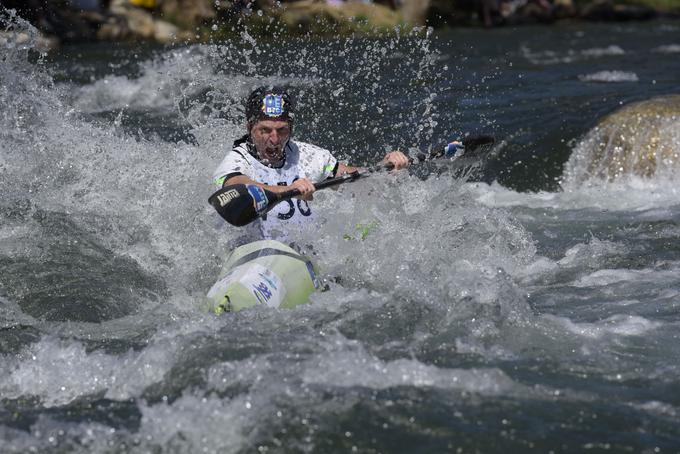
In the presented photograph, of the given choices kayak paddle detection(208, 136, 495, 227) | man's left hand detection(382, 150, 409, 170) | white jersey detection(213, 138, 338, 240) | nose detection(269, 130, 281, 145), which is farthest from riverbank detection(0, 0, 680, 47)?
kayak paddle detection(208, 136, 495, 227)

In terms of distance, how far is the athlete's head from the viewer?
5.94 m

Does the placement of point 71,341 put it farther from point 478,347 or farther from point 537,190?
point 537,190

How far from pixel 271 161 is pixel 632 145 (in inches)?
192

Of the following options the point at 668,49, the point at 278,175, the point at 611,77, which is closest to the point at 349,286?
the point at 278,175

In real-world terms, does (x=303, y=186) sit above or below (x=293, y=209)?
above

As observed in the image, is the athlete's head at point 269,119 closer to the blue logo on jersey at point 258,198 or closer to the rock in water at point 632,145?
the blue logo on jersey at point 258,198

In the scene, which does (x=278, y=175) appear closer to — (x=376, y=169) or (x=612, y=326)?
(x=376, y=169)

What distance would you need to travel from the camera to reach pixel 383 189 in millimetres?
7227

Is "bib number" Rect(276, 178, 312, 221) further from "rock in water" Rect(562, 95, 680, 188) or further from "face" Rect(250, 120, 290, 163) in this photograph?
"rock in water" Rect(562, 95, 680, 188)

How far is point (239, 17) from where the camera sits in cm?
1526

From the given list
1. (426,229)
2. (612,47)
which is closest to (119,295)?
(426,229)

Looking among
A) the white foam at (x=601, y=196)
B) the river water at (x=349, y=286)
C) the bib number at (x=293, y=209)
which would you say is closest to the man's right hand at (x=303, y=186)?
the bib number at (x=293, y=209)

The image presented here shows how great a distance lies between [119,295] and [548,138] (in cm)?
592

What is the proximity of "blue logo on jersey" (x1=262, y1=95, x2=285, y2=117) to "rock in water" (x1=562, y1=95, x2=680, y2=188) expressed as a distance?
15.4ft
